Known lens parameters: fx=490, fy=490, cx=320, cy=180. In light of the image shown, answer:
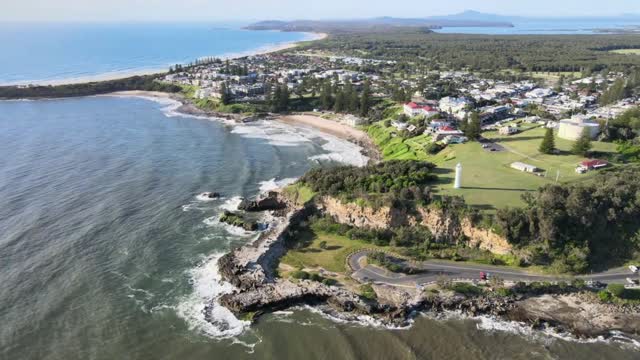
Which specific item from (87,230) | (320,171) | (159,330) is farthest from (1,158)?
(159,330)

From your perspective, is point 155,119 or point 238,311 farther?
point 155,119

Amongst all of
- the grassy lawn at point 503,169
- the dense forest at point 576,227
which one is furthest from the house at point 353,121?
the dense forest at point 576,227

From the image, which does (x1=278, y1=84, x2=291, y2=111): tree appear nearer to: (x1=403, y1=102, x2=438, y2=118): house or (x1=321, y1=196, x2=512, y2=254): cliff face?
(x1=403, y1=102, x2=438, y2=118): house

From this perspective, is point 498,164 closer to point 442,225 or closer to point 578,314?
point 442,225

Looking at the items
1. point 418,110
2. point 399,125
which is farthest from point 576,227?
point 418,110

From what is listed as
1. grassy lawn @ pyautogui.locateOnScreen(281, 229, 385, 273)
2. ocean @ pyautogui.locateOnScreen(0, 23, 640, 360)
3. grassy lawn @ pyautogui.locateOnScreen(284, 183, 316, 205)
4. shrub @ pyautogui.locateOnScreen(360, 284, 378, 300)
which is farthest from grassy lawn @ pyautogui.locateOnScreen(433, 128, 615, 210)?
ocean @ pyautogui.locateOnScreen(0, 23, 640, 360)

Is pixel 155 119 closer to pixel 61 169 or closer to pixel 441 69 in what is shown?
pixel 61 169
